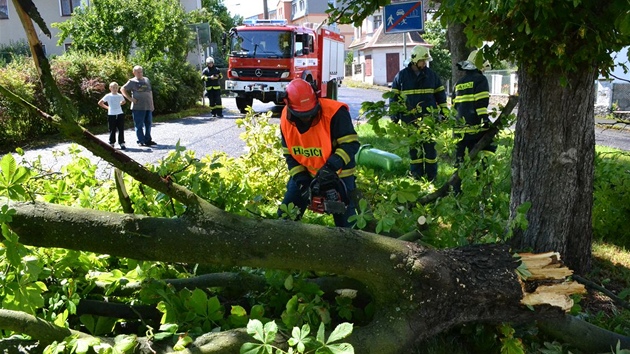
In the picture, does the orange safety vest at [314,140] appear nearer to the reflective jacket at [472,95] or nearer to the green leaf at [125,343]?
the green leaf at [125,343]

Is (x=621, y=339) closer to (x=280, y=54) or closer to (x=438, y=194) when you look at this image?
(x=438, y=194)

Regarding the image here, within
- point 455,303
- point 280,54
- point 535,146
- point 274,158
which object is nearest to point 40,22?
point 455,303

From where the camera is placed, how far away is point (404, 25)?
8.93m

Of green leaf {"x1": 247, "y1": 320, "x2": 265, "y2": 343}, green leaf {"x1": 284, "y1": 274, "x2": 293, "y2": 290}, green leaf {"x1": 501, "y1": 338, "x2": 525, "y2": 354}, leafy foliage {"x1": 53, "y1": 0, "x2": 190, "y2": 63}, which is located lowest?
green leaf {"x1": 501, "y1": 338, "x2": 525, "y2": 354}

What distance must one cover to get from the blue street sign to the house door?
43546 mm

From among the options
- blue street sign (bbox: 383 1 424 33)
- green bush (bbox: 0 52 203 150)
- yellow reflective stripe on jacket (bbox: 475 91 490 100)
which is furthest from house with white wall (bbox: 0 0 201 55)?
yellow reflective stripe on jacket (bbox: 475 91 490 100)

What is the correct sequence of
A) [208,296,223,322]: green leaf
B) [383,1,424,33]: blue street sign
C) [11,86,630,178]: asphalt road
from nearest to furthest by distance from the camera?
1. [208,296,223,322]: green leaf
2. [383,1,424,33]: blue street sign
3. [11,86,630,178]: asphalt road

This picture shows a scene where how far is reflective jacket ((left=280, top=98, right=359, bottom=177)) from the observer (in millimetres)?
4473

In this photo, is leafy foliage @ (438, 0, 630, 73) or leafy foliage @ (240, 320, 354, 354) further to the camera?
leafy foliage @ (438, 0, 630, 73)

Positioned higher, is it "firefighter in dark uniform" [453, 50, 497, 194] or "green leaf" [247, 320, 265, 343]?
"firefighter in dark uniform" [453, 50, 497, 194]

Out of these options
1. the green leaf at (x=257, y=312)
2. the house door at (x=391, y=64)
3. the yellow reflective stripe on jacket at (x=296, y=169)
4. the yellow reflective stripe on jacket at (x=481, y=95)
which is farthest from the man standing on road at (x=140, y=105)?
the house door at (x=391, y=64)

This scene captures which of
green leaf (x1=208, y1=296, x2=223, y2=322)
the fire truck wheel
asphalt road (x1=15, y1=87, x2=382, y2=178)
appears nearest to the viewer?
green leaf (x1=208, y1=296, x2=223, y2=322)

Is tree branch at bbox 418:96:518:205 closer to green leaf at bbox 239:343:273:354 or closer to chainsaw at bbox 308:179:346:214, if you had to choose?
chainsaw at bbox 308:179:346:214

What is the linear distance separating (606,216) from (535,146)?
6.22ft
